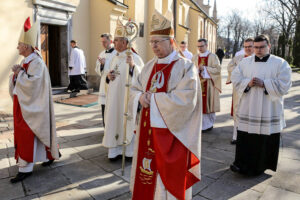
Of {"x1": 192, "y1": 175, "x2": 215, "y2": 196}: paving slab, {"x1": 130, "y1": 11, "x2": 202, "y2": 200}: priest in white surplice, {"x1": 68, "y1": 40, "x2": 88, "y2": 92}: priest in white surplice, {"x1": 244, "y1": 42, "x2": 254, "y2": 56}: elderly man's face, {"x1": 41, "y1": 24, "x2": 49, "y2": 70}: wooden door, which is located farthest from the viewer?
{"x1": 68, "y1": 40, "x2": 88, "y2": 92}: priest in white surplice

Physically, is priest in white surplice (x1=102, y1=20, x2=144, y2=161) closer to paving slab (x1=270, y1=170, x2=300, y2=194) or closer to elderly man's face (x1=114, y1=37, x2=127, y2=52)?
elderly man's face (x1=114, y1=37, x2=127, y2=52)

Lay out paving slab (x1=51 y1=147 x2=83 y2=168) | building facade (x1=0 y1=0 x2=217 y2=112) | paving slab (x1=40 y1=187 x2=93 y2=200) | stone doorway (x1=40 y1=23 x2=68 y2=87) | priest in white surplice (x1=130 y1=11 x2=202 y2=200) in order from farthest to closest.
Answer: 1. stone doorway (x1=40 y1=23 x2=68 y2=87)
2. building facade (x1=0 y1=0 x2=217 y2=112)
3. paving slab (x1=51 y1=147 x2=83 y2=168)
4. paving slab (x1=40 y1=187 x2=93 y2=200)
5. priest in white surplice (x1=130 y1=11 x2=202 y2=200)

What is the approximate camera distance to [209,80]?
6711 mm

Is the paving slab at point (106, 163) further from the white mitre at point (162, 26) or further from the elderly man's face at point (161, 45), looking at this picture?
the white mitre at point (162, 26)

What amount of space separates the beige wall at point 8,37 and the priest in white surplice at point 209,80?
5.71 m

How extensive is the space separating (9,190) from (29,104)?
1.17 metres

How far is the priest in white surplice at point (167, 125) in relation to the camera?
2666mm

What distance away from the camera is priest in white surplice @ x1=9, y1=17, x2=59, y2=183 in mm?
3811

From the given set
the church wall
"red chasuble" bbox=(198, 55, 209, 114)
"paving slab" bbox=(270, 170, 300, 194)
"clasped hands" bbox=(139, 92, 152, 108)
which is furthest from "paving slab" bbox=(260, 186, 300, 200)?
the church wall

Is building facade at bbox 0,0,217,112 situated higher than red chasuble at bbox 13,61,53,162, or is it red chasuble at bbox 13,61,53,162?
building facade at bbox 0,0,217,112

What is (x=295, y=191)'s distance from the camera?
359cm

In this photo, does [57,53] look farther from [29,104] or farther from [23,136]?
[23,136]

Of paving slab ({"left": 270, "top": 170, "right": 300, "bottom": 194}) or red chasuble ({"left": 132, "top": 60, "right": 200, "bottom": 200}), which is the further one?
paving slab ({"left": 270, "top": 170, "right": 300, "bottom": 194})

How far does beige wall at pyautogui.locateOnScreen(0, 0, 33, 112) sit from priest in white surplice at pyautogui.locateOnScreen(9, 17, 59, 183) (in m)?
4.78
